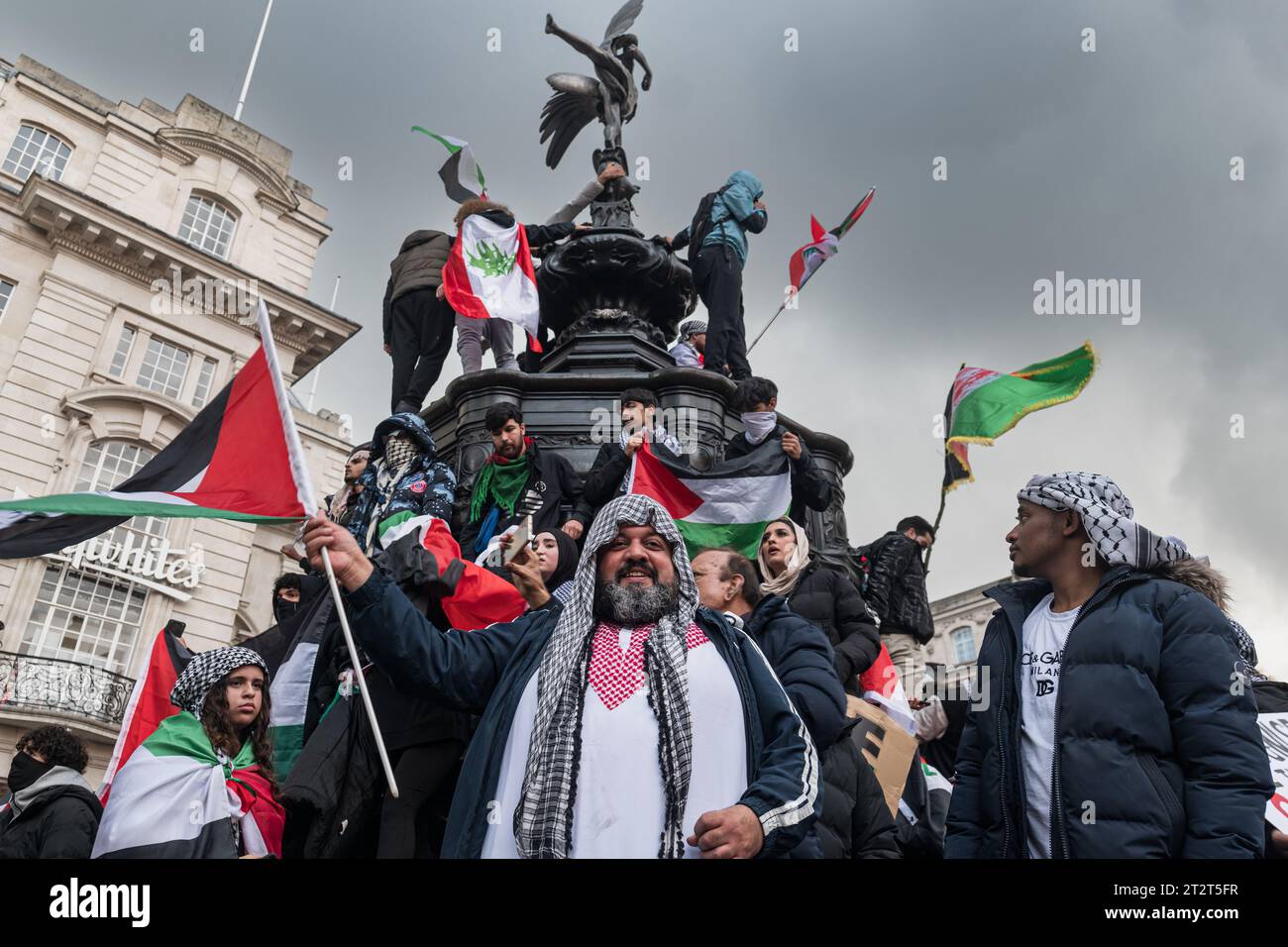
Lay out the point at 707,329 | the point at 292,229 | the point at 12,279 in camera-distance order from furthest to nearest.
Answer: the point at 292,229 < the point at 12,279 < the point at 707,329

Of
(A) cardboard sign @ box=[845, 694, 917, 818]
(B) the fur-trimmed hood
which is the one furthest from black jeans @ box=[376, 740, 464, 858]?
(B) the fur-trimmed hood

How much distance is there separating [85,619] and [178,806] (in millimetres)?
26030

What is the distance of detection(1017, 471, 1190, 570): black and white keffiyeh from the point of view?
306 cm

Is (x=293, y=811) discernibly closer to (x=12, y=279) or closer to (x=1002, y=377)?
(x=1002, y=377)

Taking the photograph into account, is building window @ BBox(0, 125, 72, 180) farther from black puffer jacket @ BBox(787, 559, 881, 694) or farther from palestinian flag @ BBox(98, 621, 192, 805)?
black puffer jacket @ BBox(787, 559, 881, 694)

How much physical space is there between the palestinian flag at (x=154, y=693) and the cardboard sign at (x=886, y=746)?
3.43 metres

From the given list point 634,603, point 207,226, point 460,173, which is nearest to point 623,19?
point 460,173

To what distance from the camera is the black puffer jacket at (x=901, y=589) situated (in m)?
7.44

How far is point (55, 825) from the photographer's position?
3762mm

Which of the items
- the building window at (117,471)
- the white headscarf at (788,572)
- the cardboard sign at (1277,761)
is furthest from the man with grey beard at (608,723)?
the building window at (117,471)

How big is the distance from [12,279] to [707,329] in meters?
25.2

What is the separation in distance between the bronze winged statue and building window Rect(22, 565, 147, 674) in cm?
1997
